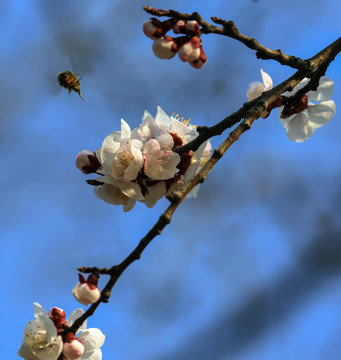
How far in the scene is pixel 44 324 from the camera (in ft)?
6.20

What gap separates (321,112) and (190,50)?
892mm

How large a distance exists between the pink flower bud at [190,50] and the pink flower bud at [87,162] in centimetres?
46

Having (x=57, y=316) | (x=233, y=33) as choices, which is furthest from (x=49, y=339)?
(x=233, y=33)

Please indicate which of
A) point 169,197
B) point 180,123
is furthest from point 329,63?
point 169,197

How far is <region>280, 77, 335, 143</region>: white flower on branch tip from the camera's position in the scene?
97.8 inches

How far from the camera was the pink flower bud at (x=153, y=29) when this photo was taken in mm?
1816

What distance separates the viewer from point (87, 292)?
167 cm

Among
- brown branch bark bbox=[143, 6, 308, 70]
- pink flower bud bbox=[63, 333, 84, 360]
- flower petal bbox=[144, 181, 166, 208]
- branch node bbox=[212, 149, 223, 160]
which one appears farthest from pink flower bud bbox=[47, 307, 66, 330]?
brown branch bark bbox=[143, 6, 308, 70]

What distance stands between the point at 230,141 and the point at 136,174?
36cm

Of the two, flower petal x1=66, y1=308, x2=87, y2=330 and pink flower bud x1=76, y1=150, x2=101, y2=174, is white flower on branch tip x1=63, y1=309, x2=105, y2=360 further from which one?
pink flower bud x1=76, y1=150, x2=101, y2=174

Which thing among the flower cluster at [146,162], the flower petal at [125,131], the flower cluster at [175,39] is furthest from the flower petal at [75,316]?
the flower cluster at [175,39]

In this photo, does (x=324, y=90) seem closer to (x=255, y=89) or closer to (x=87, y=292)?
(x=255, y=89)

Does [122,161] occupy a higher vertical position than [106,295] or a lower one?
higher

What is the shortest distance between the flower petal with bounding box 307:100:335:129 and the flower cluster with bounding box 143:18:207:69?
830 millimetres
